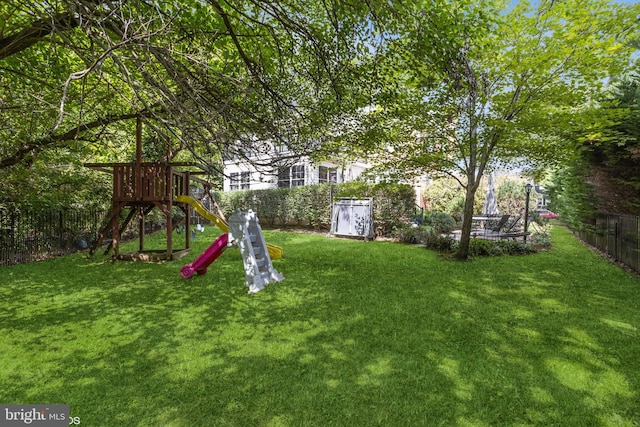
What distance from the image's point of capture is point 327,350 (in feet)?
11.5

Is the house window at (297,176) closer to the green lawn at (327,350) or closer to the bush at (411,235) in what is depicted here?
the bush at (411,235)

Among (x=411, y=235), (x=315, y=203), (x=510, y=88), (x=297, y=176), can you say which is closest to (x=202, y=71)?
(x=510, y=88)

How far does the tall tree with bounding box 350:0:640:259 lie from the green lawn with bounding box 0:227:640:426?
130 inches

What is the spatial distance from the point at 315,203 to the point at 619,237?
38.4 ft

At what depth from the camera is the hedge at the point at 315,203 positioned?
1341 cm

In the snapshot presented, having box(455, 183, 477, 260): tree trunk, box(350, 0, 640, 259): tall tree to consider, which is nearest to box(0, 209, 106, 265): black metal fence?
box(350, 0, 640, 259): tall tree

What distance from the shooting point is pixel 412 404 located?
259 cm

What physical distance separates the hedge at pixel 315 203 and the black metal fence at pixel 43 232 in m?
7.72

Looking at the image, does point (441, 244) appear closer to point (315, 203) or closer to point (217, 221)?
point (217, 221)

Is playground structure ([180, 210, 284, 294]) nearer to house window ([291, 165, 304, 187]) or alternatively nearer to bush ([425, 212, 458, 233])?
bush ([425, 212, 458, 233])

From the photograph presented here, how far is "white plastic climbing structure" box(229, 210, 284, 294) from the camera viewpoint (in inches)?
239

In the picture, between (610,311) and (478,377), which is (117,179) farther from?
(610,311)

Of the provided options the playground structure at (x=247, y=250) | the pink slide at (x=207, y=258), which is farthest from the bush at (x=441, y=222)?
the pink slide at (x=207, y=258)

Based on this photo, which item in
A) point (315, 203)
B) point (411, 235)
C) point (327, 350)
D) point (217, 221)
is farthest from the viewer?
point (315, 203)
